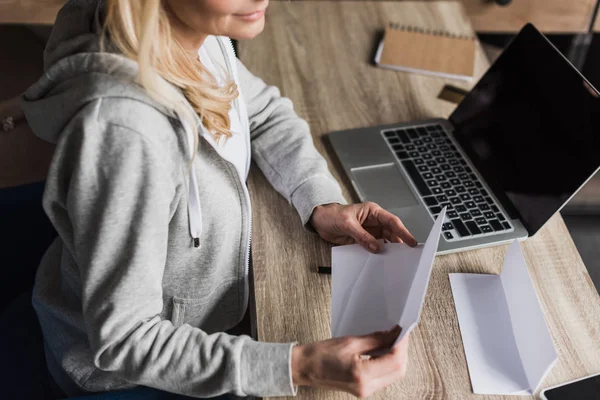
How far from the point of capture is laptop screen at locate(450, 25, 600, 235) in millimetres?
909

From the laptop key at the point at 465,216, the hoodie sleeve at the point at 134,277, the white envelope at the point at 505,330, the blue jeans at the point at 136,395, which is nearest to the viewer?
the hoodie sleeve at the point at 134,277

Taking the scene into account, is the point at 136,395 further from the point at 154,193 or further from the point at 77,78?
the point at 77,78

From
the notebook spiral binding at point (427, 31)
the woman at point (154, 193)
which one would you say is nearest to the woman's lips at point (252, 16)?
the woman at point (154, 193)

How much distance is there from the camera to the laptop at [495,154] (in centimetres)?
93

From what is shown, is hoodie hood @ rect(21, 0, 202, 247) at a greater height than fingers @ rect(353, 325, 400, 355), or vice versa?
hoodie hood @ rect(21, 0, 202, 247)

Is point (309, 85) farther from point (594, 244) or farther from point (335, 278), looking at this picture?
point (594, 244)

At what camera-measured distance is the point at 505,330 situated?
2.78 feet

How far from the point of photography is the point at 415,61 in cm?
133

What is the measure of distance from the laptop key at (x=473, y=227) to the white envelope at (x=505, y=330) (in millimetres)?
81

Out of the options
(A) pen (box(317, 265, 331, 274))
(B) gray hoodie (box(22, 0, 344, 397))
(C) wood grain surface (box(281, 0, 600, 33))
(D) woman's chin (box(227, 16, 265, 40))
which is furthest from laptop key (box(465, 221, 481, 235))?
(C) wood grain surface (box(281, 0, 600, 33))

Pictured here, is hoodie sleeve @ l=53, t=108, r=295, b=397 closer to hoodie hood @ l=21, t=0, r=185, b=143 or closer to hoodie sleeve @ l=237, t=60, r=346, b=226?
hoodie hood @ l=21, t=0, r=185, b=143

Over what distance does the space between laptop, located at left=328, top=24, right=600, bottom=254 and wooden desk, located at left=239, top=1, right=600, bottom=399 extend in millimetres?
43

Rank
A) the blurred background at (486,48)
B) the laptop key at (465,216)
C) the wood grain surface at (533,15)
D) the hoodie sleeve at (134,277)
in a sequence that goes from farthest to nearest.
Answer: the wood grain surface at (533,15)
the blurred background at (486,48)
the laptop key at (465,216)
the hoodie sleeve at (134,277)

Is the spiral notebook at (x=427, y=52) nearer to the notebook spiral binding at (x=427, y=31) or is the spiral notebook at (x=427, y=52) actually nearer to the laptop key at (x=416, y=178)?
the notebook spiral binding at (x=427, y=31)
